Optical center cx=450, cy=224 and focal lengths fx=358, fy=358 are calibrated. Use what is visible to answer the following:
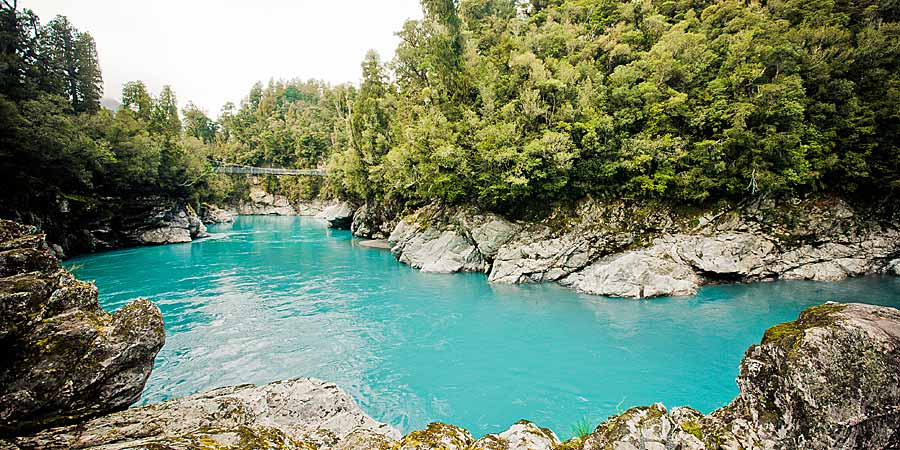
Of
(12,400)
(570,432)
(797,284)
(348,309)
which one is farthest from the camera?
(797,284)

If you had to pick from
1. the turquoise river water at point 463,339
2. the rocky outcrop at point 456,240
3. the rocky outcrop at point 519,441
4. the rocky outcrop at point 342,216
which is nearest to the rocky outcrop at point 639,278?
the turquoise river water at point 463,339

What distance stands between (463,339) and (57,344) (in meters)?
9.93

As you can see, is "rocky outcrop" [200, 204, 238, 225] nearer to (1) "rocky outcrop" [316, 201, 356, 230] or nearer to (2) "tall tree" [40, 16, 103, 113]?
(2) "tall tree" [40, 16, 103, 113]

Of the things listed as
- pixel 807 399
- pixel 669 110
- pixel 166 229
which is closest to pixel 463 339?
pixel 807 399

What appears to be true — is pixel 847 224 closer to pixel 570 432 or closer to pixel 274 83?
pixel 570 432

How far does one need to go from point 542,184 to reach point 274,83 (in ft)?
303

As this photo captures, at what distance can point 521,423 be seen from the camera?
374 cm

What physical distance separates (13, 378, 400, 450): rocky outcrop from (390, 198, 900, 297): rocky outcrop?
13576 mm

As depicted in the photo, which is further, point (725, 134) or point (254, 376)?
point (725, 134)

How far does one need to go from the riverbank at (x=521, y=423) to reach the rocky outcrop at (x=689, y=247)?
1404 cm

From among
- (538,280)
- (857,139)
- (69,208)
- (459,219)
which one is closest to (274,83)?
(69,208)

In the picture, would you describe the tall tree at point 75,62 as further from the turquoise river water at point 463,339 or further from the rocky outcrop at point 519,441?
the rocky outcrop at point 519,441

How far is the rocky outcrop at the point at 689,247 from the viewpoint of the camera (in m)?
17.1

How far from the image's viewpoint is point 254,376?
989 centimetres
